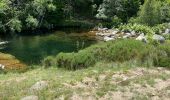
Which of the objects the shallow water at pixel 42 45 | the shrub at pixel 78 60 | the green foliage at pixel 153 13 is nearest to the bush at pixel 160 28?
the green foliage at pixel 153 13

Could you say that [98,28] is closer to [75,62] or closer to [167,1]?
A: [167,1]

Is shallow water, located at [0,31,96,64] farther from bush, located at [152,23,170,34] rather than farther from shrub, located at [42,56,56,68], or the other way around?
bush, located at [152,23,170,34]

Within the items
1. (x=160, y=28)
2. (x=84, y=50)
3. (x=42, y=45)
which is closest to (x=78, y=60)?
(x=84, y=50)

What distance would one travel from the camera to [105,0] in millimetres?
54969

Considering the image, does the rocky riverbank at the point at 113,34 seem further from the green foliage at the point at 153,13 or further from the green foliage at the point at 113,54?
the green foliage at the point at 113,54

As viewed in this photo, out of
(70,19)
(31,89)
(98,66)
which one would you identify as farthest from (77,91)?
(70,19)

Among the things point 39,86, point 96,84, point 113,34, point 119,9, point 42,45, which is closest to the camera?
point 39,86

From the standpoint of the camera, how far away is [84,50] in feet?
79.3

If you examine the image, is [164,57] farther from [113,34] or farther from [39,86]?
[113,34]

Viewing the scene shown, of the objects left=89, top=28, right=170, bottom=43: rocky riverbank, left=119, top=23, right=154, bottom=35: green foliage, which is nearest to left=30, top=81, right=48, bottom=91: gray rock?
left=89, top=28, right=170, bottom=43: rocky riverbank

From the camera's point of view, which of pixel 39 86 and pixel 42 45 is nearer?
pixel 39 86

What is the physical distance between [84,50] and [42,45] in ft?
60.1

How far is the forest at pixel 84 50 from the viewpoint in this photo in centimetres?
1766

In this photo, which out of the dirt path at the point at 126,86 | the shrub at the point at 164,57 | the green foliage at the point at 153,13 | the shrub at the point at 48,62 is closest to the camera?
the dirt path at the point at 126,86
